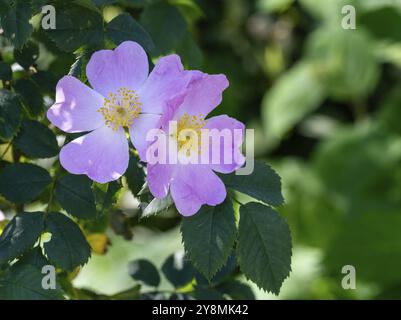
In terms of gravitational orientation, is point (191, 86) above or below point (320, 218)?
above

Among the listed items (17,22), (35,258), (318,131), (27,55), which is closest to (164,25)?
(27,55)

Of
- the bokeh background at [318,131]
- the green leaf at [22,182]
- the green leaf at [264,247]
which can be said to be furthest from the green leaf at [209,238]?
the bokeh background at [318,131]

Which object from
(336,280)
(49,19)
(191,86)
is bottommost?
(336,280)

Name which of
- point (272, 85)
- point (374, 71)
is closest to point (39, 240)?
point (374, 71)

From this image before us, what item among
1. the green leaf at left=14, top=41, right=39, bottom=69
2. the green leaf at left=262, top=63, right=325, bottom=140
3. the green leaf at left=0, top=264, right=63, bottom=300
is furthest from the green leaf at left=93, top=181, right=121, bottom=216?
the green leaf at left=262, top=63, right=325, bottom=140

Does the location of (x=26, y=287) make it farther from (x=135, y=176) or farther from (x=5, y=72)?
(x=5, y=72)
